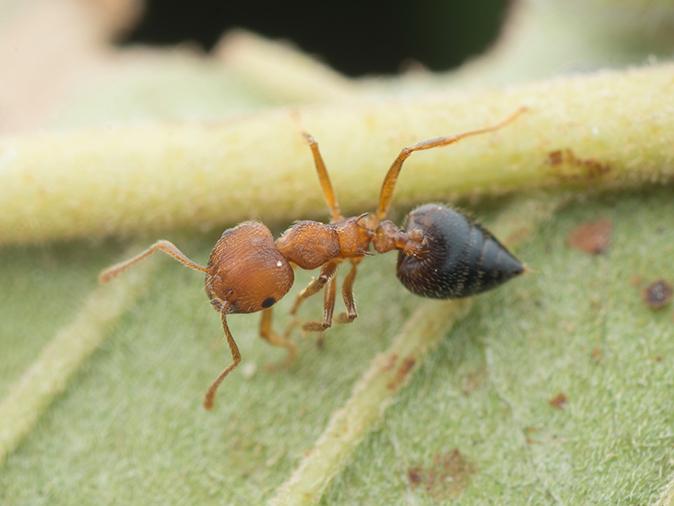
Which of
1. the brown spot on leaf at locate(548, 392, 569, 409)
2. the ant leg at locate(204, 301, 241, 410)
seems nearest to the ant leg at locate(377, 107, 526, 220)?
the ant leg at locate(204, 301, 241, 410)

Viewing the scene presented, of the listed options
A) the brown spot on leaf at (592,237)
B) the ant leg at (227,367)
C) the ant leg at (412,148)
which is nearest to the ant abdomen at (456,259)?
the ant leg at (412,148)

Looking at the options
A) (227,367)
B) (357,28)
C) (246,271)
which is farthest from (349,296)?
(357,28)

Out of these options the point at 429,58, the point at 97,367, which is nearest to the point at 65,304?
the point at 97,367

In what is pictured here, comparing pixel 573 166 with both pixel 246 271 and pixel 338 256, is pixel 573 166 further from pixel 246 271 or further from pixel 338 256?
pixel 246 271

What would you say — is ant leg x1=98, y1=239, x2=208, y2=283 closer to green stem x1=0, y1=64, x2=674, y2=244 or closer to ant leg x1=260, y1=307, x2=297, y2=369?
green stem x1=0, y1=64, x2=674, y2=244

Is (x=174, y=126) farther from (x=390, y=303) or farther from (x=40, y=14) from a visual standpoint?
(x=40, y=14)

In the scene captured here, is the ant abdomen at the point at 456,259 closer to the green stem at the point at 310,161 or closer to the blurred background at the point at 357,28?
the green stem at the point at 310,161
